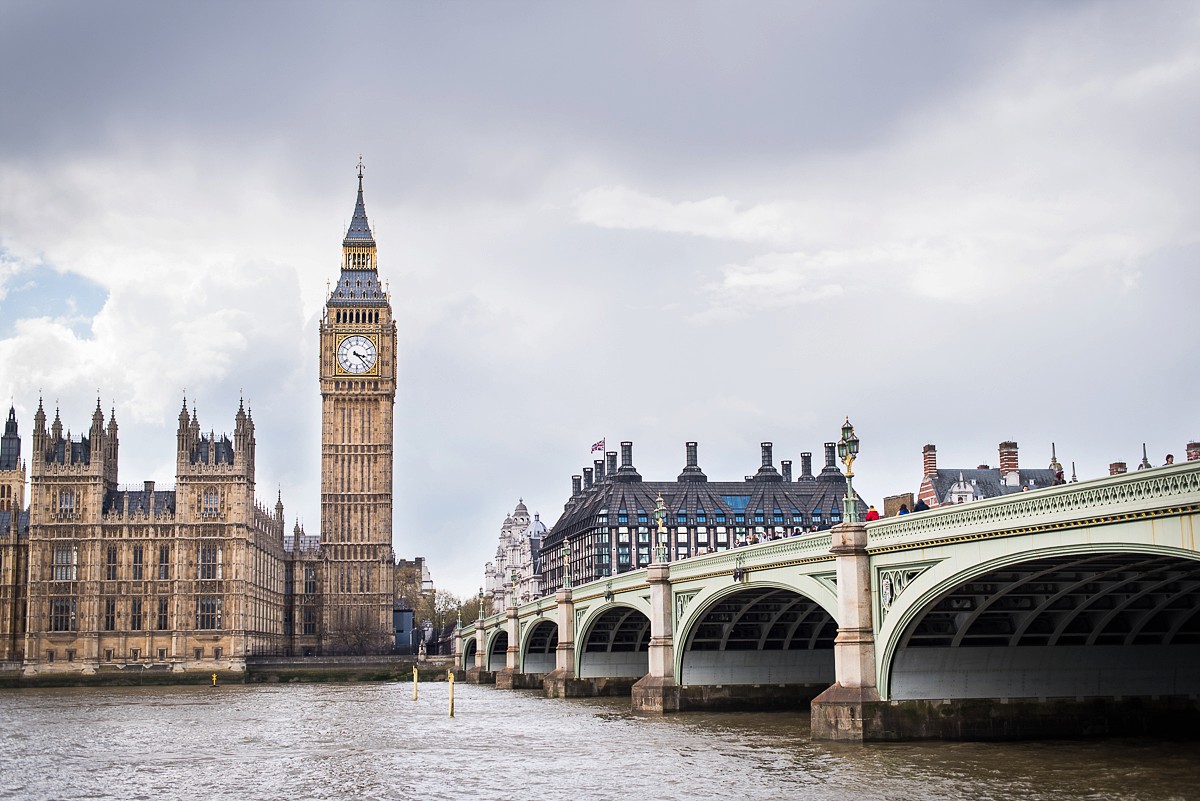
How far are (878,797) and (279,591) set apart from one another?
125 m

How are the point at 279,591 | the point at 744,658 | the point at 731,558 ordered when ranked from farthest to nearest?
the point at 279,591, the point at 744,658, the point at 731,558

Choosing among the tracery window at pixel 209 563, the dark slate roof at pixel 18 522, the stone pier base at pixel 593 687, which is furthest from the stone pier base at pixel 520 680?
the dark slate roof at pixel 18 522

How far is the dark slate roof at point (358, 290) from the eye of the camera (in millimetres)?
161125

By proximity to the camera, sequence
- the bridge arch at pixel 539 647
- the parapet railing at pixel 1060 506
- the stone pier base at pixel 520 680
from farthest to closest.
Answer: the bridge arch at pixel 539 647 < the stone pier base at pixel 520 680 < the parapet railing at pixel 1060 506

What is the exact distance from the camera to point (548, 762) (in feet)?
139

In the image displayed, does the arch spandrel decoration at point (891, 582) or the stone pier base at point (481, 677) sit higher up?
the arch spandrel decoration at point (891, 582)

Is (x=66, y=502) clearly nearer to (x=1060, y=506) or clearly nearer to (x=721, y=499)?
(x=721, y=499)

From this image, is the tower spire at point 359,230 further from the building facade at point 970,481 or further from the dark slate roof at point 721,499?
the building facade at point 970,481

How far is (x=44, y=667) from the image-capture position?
124 meters

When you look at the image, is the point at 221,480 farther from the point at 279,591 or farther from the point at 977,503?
the point at 977,503

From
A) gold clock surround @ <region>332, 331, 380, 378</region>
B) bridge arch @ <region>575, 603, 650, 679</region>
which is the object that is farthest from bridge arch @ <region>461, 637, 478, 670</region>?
bridge arch @ <region>575, 603, 650, 679</region>

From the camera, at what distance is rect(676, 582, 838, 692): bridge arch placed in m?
58.3

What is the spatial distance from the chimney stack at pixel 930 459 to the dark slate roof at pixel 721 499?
181 feet

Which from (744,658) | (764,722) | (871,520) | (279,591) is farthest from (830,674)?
(279,591)
